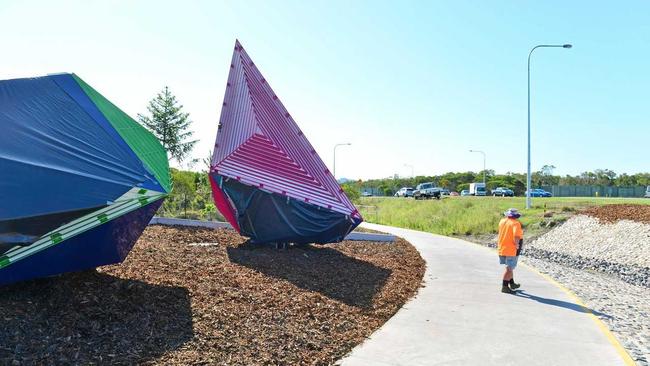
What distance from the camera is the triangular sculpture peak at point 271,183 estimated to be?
1070cm

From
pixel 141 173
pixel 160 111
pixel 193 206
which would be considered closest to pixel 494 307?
pixel 141 173

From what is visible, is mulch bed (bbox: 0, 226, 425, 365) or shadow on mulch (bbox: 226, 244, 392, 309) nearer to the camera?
mulch bed (bbox: 0, 226, 425, 365)

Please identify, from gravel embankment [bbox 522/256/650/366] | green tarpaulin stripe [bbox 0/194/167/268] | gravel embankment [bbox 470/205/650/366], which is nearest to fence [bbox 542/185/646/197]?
gravel embankment [bbox 470/205/650/366]

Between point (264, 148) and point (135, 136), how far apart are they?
4.01 meters

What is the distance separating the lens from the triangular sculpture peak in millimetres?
10703

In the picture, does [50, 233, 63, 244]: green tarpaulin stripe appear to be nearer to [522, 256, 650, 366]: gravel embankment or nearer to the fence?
[522, 256, 650, 366]: gravel embankment

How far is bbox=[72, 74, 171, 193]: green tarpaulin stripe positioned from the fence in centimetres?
6582

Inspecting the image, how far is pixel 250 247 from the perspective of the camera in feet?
36.7

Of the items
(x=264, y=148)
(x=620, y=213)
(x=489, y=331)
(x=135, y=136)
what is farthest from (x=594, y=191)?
(x=135, y=136)

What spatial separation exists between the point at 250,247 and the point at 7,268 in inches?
240

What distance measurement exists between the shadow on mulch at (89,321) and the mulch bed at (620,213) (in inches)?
777

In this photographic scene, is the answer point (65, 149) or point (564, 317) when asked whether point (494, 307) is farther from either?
point (65, 149)

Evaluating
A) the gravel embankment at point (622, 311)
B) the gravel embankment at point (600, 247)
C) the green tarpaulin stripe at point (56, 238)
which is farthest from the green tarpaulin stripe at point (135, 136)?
the gravel embankment at point (600, 247)

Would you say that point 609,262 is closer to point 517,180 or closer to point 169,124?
point 169,124
